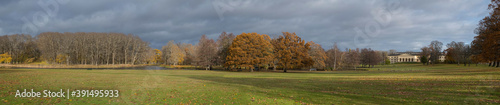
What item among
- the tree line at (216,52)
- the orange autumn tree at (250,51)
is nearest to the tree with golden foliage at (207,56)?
the tree line at (216,52)

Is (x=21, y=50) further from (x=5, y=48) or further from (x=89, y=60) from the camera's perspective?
(x=89, y=60)

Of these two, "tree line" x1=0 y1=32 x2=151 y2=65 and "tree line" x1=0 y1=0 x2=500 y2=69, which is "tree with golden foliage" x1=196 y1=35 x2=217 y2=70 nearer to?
"tree line" x1=0 y1=0 x2=500 y2=69

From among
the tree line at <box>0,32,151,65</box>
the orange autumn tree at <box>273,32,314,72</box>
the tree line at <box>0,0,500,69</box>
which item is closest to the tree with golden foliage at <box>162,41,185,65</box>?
the tree line at <box>0,0,500,69</box>

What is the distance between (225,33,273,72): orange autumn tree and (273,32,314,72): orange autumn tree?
268cm

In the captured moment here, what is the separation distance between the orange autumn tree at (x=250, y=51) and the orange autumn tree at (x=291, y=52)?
268 cm

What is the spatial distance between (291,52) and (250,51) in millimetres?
10673

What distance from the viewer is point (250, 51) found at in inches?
2292

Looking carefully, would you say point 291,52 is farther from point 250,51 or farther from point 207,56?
point 207,56

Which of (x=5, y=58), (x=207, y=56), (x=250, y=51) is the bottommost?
(x=5, y=58)

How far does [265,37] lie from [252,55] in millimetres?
8505

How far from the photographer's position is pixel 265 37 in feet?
213

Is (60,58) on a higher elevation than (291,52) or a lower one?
lower

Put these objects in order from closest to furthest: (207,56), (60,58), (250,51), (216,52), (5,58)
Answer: (250,51) < (207,56) < (216,52) < (5,58) < (60,58)

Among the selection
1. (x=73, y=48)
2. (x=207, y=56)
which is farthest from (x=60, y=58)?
(x=207, y=56)
